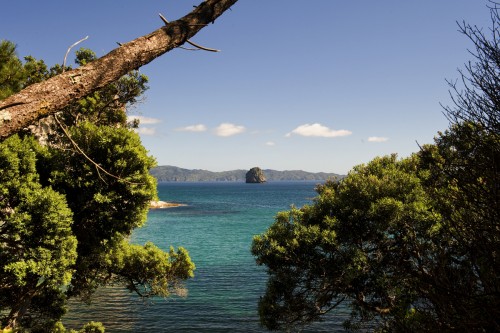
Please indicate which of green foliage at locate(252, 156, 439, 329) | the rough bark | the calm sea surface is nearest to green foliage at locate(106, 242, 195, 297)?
green foliage at locate(252, 156, 439, 329)

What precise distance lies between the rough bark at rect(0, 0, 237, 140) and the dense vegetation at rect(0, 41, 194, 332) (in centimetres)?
758

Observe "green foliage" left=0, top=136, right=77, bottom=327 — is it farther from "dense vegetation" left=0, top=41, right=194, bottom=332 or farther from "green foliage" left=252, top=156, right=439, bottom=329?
"green foliage" left=252, top=156, right=439, bottom=329

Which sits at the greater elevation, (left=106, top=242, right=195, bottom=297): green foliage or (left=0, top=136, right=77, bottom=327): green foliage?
(left=0, top=136, right=77, bottom=327): green foliage

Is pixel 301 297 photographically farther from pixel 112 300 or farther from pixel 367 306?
pixel 112 300

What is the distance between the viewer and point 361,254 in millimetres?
16094

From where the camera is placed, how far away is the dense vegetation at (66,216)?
13.9 meters

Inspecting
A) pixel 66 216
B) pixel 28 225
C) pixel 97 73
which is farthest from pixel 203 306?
pixel 97 73

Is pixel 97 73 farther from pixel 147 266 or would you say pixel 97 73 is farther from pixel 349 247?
pixel 147 266

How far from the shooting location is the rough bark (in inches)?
156

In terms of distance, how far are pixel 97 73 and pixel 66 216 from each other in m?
12.3

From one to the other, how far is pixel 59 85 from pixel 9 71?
38.2 ft

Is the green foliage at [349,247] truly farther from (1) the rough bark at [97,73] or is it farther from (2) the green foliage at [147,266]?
(1) the rough bark at [97,73]

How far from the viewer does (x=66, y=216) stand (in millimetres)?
14719

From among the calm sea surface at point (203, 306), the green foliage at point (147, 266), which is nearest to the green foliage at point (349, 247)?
the green foliage at point (147, 266)
